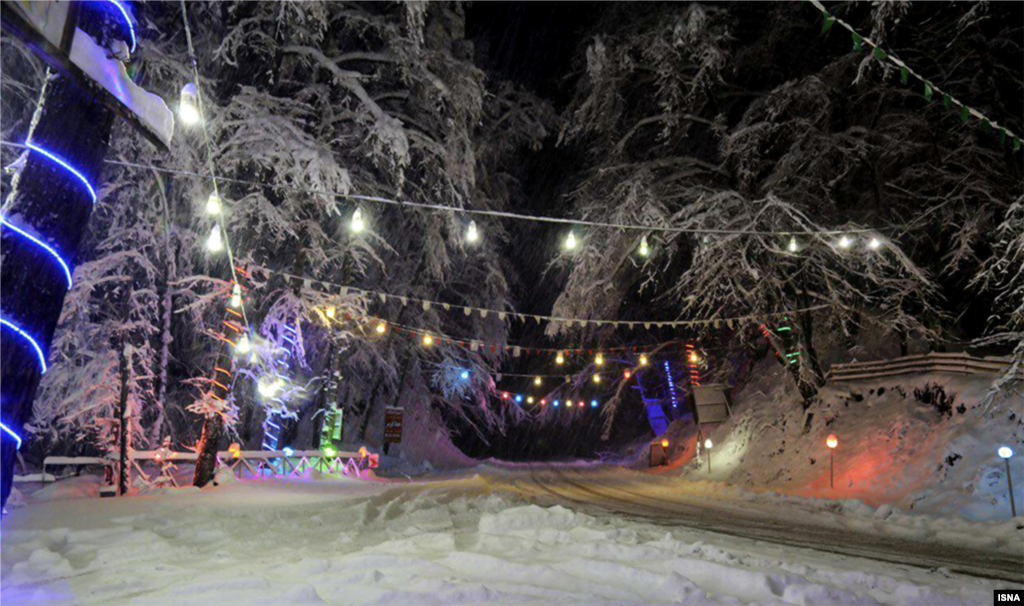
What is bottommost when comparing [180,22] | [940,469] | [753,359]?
[940,469]

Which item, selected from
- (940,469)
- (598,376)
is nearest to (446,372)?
(598,376)

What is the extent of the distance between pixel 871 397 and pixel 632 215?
8730mm

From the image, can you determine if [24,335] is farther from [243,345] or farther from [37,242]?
[243,345]

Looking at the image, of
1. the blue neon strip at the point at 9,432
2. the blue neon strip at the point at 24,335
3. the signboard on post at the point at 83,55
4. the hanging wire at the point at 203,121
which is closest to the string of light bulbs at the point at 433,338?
the hanging wire at the point at 203,121

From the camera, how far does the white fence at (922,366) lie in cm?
1390

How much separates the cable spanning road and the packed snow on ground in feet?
2.87

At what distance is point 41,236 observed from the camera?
12.3 ft

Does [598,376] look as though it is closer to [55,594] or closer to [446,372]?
[446,372]

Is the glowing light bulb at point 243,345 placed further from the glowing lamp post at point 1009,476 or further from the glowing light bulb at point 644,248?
the glowing lamp post at point 1009,476

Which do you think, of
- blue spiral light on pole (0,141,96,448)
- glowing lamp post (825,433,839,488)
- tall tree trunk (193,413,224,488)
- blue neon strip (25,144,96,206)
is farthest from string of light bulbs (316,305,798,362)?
blue spiral light on pole (0,141,96,448)

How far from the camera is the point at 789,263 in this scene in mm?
14578

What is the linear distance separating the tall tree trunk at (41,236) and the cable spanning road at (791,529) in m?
8.05

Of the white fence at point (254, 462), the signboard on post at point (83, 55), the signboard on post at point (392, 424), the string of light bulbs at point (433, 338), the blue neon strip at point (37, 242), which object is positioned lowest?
the white fence at point (254, 462)

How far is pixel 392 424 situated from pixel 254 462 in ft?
24.1
